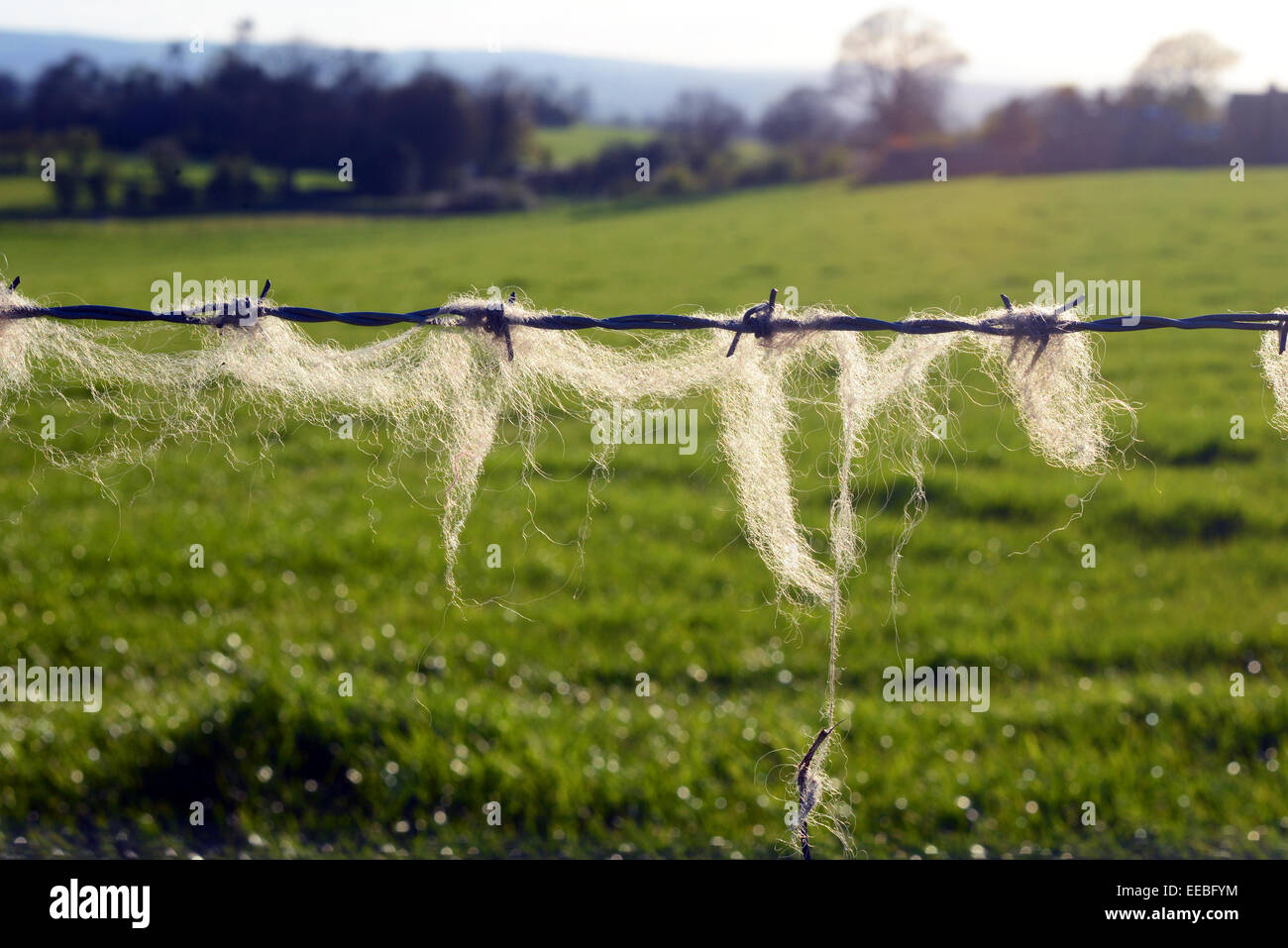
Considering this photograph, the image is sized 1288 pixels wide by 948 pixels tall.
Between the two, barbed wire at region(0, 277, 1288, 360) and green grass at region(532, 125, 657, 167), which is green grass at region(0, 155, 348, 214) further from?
barbed wire at region(0, 277, 1288, 360)

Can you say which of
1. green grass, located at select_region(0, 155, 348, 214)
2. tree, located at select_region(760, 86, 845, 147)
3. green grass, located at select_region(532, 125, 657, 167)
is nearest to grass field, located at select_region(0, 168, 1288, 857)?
green grass, located at select_region(0, 155, 348, 214)

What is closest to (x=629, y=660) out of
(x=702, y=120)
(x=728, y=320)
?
(x=728, y=320)

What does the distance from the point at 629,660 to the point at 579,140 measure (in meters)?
72.6

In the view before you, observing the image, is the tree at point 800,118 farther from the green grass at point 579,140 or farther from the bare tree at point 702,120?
the green grass at point 579,140

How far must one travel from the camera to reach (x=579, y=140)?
2864 inches

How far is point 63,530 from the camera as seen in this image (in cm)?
711

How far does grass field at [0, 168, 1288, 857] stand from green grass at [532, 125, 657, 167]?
5374 cm

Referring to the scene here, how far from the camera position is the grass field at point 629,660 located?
380 cm

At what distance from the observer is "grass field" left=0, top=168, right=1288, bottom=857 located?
12.5 feet

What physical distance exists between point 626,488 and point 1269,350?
6418 millimetres

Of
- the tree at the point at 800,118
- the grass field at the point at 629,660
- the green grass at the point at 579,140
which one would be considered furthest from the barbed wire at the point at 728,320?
the tree at the point at 800,118

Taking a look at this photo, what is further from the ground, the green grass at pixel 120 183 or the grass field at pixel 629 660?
the green grass at pixel 120 183

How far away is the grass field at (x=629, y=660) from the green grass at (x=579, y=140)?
53738mm

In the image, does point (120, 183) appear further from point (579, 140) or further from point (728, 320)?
point (728, 320)
